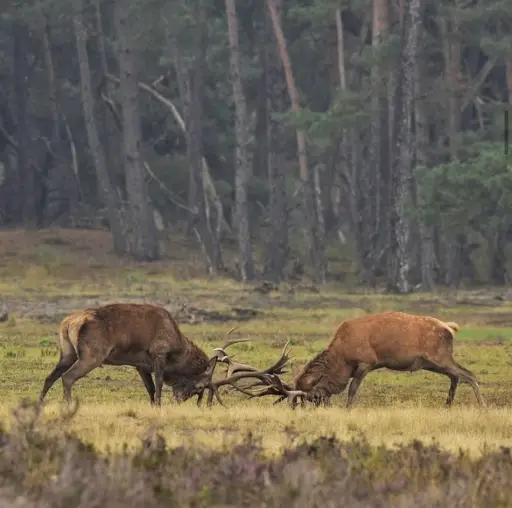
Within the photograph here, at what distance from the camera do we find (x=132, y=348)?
17641 millimetres

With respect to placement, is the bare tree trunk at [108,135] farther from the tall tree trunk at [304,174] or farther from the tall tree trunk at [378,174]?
the tall tree trunk at [378,174]

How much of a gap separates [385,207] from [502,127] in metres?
8.28

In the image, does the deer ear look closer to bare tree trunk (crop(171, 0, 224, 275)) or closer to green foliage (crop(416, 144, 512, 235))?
green foliage (crop(416, 144, 512, 235))

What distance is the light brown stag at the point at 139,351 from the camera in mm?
17297

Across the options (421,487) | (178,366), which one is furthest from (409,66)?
(421,487)

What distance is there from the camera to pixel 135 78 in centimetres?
5362

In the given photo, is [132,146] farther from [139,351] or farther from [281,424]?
[281,424]

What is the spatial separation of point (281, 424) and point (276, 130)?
130ft

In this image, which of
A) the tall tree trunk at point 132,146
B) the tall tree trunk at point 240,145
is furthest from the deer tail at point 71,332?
the tall tree trunk at point 132,146

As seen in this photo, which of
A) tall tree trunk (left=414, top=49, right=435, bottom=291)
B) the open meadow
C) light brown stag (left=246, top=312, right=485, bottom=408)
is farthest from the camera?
tall tree trunk (left=414, top=49, right=435, bottom=291)

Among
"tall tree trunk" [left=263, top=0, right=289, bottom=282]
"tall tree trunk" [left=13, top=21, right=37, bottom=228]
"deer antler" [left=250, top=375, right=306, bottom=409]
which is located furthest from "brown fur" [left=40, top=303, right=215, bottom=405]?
"tall tree trunk" [left=13, top=21, right=37, bottom=228]

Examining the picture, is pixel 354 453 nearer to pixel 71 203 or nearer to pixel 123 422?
pixel 123 422

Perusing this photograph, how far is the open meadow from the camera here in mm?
10336

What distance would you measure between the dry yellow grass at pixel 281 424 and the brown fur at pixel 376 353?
3.75ft
